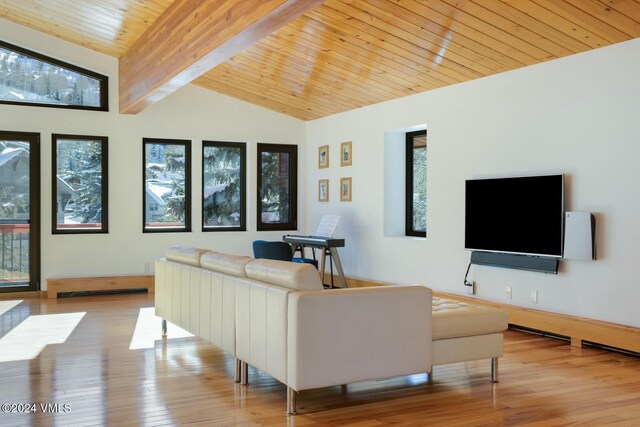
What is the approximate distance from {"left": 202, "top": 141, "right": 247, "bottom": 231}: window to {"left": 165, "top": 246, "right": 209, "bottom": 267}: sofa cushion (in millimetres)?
3951

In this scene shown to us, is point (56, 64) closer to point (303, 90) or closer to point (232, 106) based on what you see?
point (232, 106)

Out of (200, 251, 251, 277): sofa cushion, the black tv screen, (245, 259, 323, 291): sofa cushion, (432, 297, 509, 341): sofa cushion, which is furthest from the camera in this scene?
the black tv screen

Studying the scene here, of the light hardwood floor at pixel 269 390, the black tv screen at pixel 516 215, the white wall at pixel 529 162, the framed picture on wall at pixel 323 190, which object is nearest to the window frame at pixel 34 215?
the light hardwood floor at pixel 269 390

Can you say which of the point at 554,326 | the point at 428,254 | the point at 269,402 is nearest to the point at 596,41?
the point at 554,326

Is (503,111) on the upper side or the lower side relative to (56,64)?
lower

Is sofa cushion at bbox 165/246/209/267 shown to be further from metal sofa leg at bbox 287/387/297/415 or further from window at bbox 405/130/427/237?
window at bbox 405/130/427/237

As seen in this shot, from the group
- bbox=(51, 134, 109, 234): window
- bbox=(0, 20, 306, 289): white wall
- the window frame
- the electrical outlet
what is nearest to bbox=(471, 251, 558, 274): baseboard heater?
the electrical outlet

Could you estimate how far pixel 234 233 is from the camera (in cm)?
1012

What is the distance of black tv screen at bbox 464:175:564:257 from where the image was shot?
19.8ft

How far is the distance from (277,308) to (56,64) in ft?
21.4

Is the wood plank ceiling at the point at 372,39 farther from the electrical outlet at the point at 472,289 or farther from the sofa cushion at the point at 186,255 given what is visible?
the sofa cushion at the point at 186,255

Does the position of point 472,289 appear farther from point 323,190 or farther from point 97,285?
point 97,285

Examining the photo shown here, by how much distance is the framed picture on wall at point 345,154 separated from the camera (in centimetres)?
938

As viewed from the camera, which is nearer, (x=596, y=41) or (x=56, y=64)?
(x=596, y=41)
